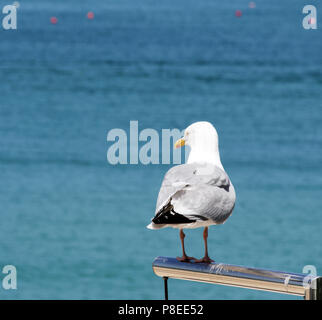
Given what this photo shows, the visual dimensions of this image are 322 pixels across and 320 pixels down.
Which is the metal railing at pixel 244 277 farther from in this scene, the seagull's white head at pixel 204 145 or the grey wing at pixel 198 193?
the seagull's white head at pixel 204 145

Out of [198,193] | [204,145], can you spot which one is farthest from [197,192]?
[204,145]

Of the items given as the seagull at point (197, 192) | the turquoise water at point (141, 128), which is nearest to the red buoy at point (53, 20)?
the turquoise water at point (141, 128)

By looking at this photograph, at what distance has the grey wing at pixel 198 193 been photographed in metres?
0.94

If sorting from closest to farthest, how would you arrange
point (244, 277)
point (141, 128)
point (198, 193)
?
point (244, 277), point (198, 193), point (141, 128)

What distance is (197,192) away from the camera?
0.98m

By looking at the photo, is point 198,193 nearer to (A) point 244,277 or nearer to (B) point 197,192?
(B) point 197,192

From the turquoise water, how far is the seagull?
12.5ft

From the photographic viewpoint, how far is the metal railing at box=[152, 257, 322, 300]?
0.71 metres

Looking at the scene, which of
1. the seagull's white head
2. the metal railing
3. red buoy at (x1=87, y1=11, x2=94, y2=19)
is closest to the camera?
the metal railing

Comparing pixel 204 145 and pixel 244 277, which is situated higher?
pixel 204 145

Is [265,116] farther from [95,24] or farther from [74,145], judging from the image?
[95,24]

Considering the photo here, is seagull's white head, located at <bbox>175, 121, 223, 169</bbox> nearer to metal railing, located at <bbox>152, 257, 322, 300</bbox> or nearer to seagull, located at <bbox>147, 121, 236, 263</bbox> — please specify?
seagull, located at <bbox>147, 121, 236, 263</bbox>

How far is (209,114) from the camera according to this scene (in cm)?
717

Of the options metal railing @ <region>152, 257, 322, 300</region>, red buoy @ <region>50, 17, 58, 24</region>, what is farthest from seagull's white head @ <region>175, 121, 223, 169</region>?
red buoy @ <region>50, 17, 58, 24</region>
